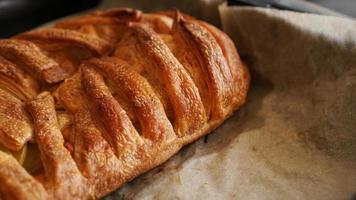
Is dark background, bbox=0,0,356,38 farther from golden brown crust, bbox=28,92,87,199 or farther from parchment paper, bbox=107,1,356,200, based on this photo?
golden brown crust, bbox=28,92,87,199

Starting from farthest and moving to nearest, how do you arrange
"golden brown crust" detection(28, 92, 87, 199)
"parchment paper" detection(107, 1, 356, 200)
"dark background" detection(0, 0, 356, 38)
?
"dark background" detection(0, 0, 356, 38) < "parchment paper" detection(107, 1, 356, 200) < "golden brown crust" detection(28, 92, 87, 199)

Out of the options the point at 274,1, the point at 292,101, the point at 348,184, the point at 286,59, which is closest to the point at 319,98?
the point at 292,101

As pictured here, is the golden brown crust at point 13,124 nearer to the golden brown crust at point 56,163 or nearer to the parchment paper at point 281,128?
the golden brown crust at point 56,163

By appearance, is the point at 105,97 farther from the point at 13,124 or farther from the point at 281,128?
the point at 281,128

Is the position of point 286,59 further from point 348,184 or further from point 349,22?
point 348,184

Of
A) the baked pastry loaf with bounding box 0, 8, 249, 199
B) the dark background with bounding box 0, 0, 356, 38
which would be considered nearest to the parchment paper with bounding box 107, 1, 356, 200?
the baked pastry loaf with bounding box 0, 8, 249, 199

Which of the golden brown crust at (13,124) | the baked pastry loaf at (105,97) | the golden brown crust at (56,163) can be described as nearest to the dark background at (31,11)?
the baked pastry loaf at (105,97)
